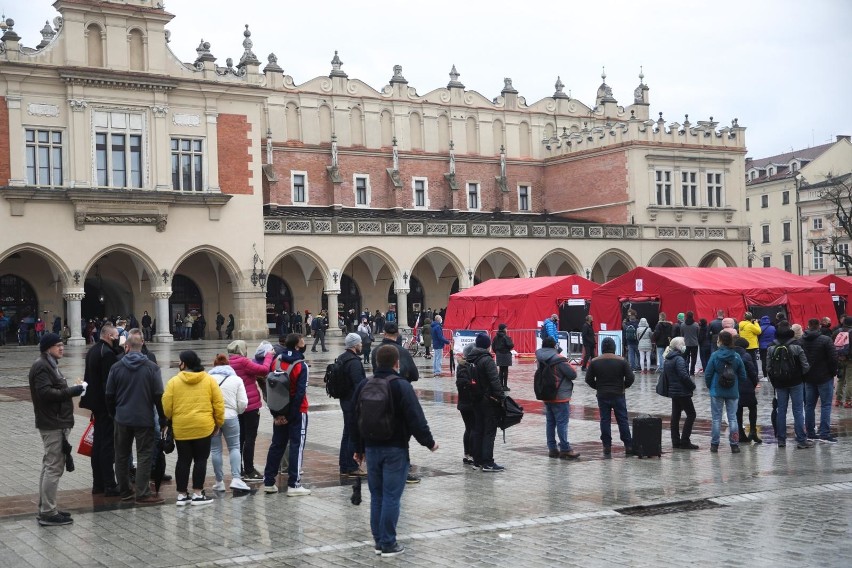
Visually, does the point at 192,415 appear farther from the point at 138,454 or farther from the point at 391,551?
the point at 391,551

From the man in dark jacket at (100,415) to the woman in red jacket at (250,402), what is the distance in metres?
1.30

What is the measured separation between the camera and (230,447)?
36.5ft

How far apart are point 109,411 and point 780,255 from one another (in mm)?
71846

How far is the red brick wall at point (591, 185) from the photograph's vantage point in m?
55.0

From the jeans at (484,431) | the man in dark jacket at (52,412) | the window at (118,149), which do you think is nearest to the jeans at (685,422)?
the jeans at (484,431)

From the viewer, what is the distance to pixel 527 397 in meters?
20.7

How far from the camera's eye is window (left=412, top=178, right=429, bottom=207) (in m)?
56.0

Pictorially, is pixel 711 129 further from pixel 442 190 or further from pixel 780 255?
pixel 780 255

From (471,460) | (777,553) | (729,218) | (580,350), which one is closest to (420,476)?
(471,460)

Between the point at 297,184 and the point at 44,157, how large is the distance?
1511 cm

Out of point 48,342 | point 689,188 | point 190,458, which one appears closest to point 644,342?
point 190,458

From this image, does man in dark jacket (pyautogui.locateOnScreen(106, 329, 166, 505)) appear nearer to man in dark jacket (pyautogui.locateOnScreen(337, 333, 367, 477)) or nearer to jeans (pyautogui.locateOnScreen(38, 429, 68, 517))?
jeans (pyautogui.locateOnScreen(38, 429, 68, 517))

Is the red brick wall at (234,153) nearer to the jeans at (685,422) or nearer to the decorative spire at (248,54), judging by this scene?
the decorative spire at (248,54)

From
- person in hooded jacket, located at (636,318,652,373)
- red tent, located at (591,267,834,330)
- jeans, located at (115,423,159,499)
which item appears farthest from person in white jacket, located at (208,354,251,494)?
red tent, located at (591,267,834,330)
